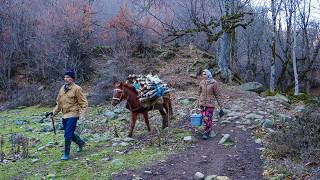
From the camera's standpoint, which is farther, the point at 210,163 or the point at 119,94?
the point at 119,94

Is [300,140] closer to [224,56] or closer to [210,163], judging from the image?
[210,163]

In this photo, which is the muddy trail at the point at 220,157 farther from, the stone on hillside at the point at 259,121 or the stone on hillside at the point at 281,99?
the stone on hillside at the point at 281,99

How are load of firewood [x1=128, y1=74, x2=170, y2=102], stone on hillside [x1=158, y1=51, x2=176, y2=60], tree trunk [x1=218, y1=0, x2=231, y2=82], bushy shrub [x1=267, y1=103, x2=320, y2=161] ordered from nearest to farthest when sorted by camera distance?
bushy shrub [x1=267, y1=103, x2=320, y2=161] → load of firewood [x1=128, y1=74, x2=170, y2=102] → tree trunk [x1=218, y1=0, x2=231, y2=82] → stone on hillside [x1=158, y1=51, x2=176, y2=60]

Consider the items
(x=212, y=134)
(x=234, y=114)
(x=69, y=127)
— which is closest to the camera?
(x=69, y=127)

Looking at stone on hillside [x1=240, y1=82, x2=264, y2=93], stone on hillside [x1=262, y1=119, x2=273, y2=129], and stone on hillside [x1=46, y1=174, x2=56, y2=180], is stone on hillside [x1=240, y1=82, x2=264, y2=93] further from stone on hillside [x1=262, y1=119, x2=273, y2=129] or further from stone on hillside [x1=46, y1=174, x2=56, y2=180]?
stone on hillside [x1=46, y1=174, x2=56, y2=180]

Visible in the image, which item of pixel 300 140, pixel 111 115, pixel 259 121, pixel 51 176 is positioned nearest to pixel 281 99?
pixel 259 121

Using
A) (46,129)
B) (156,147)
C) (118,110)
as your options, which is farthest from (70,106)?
(118,110)

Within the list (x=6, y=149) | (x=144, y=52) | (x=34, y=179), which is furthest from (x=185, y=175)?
(x=144, y=52)

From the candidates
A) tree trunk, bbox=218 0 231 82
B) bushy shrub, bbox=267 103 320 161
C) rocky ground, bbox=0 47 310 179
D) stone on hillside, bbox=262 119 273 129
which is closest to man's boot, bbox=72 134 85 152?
rocky ground, bbox=0 47 310 179

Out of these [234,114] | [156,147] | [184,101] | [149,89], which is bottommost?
[156,147]

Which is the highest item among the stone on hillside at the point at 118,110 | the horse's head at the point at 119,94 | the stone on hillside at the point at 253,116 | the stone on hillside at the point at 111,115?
the horse's head at the point at 119,94

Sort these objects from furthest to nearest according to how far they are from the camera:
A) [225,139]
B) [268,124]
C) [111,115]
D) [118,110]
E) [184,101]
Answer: [184,101] < [118,110] < [111,115] < [268,124] < [225,139]

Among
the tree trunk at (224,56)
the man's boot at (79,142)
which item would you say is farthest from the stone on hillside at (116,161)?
the tree trunk at (224,56)

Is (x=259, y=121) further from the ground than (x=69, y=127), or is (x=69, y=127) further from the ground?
(x=69, y=127)
